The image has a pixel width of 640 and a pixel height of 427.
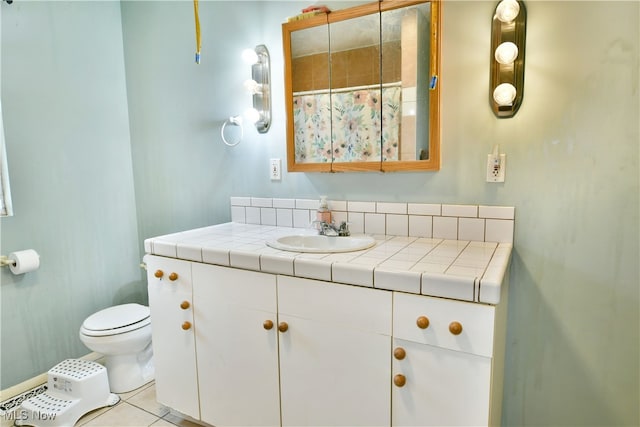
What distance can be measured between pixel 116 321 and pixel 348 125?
1521 millimetres

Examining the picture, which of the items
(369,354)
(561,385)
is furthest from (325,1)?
(561,385)

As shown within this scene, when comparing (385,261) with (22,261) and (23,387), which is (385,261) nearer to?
(22,261)

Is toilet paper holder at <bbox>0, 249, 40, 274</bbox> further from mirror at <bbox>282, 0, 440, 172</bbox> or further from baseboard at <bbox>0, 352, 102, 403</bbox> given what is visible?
mirror at <bbox>282, 0, 440, 172</bbox>

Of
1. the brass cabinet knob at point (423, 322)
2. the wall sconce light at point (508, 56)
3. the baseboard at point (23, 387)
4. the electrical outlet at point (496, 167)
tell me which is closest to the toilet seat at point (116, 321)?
the baseboard at point (23, 387)

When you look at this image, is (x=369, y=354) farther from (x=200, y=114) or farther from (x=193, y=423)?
(x=200, y=114)

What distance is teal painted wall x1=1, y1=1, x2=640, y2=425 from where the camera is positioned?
1320 millimetres

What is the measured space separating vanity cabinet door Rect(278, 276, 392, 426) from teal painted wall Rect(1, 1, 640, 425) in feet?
2.09

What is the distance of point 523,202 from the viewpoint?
1.45 metres

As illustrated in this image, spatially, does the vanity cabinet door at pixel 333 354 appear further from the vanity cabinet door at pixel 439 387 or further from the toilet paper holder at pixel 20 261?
the toilet paper holder at pixel 20 261

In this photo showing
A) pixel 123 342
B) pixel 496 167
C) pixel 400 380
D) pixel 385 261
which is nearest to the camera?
pixel 400 380

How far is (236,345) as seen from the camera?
1.47 metres

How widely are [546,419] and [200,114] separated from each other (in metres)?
2.17

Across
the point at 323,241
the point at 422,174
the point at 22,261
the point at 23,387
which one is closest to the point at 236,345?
the point at 323,241

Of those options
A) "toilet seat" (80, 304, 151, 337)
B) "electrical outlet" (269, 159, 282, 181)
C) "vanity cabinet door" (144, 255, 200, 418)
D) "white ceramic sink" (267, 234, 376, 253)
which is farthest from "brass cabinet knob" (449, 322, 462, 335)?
"toilet seat" (80, 304, 151, 337)
